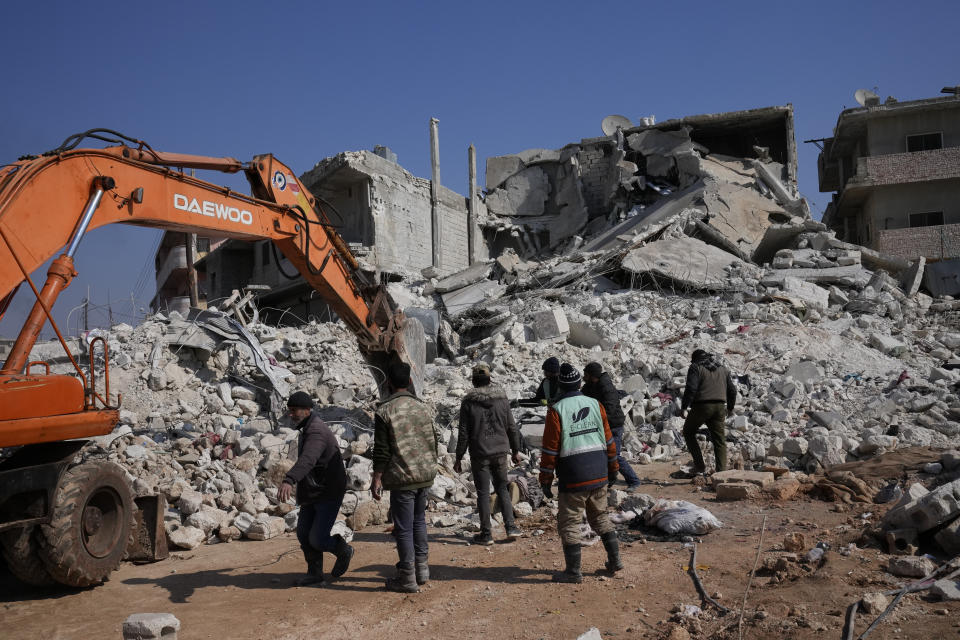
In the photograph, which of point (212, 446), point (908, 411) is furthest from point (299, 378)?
point (908, 411)

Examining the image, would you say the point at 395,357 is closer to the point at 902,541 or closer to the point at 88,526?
the point at 88,526

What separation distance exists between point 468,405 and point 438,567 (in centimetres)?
134

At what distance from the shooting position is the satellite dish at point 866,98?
22.7 meters

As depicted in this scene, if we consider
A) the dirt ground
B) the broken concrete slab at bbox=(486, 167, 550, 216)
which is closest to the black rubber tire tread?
the dirt ground

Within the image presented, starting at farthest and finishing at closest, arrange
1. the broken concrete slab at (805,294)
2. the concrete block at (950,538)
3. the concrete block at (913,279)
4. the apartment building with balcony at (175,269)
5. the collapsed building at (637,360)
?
the apartment building with balcony at (175,269) → the concrete block at (913,279) → the broken concrete slab at (805,294) → the collapsed building at (637,360) → the concrete block at (950,538)

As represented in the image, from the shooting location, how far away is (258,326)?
13.7m

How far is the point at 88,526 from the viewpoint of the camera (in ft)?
16.4

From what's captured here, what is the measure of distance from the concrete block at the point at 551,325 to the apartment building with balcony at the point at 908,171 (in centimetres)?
1335

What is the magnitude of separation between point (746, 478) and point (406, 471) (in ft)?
12.4

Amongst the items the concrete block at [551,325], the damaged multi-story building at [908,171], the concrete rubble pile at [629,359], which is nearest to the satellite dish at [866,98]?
the damaged multi-story building at [908,171]

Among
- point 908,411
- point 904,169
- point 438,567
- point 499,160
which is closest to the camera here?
point 438,567

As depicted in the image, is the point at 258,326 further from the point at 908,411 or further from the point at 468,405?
the point at 908,411

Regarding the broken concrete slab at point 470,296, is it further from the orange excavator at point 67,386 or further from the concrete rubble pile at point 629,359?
the orange excavator at point 67,386

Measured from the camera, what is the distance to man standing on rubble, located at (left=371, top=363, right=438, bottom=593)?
4.58 metres
